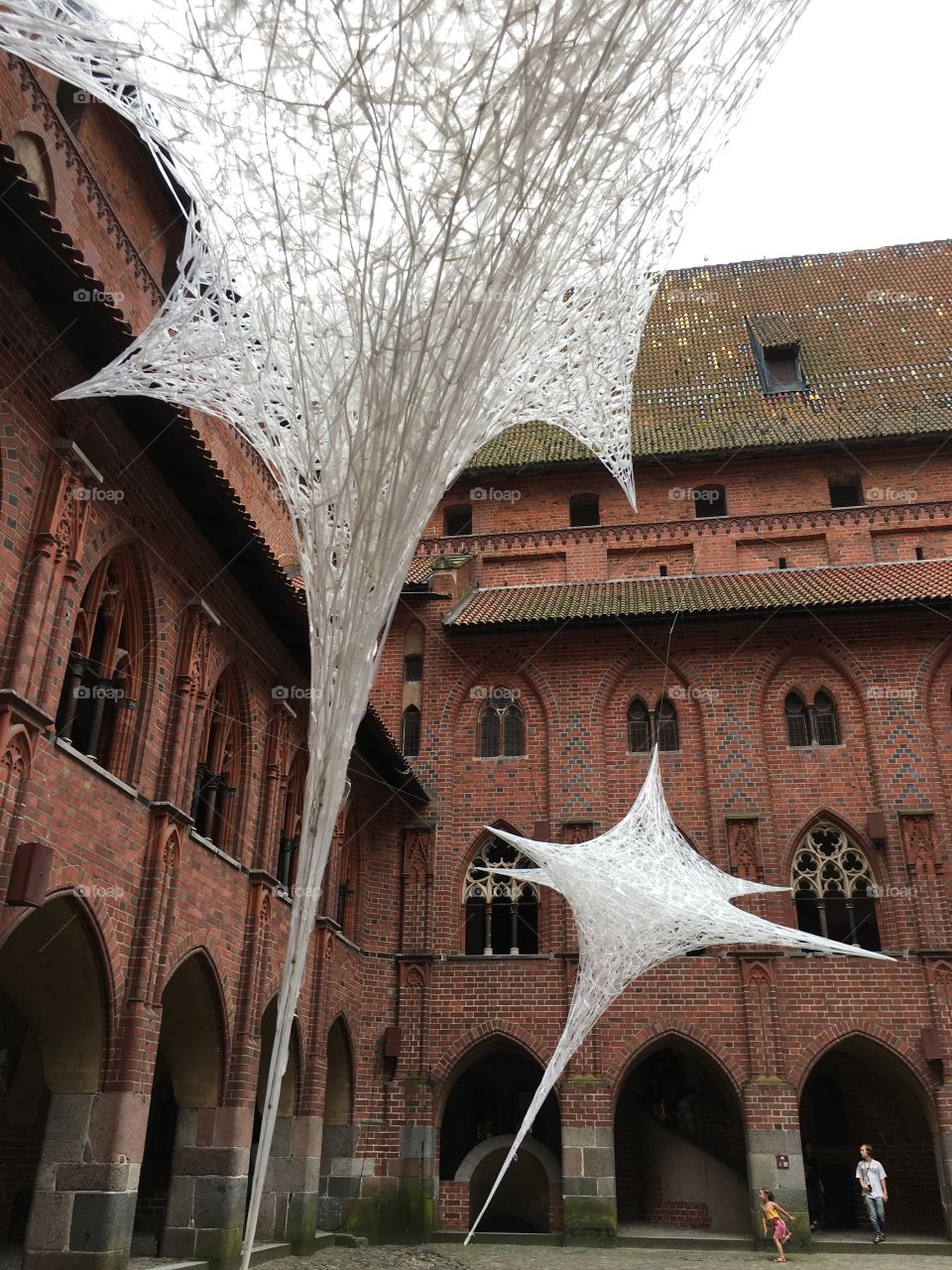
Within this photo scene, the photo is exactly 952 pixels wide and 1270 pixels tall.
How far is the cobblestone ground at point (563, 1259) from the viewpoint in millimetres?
13883

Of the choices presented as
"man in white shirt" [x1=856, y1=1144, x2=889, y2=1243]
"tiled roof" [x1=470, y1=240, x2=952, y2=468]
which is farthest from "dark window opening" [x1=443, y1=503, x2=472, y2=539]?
"man in white shirt" [x1=856, y1=1144, x2=889, y2=1243]

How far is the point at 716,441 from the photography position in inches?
947

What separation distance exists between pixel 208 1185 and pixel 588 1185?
6744mm

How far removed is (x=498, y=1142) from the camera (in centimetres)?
1778

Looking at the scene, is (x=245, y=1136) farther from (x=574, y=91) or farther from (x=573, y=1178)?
(x=574, y=91)

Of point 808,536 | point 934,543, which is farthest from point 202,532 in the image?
point 934,543

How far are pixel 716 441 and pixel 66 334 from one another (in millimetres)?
17177

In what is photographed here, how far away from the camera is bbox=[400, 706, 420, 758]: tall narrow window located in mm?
20391

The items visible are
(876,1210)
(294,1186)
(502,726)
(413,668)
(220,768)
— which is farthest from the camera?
(413,668)

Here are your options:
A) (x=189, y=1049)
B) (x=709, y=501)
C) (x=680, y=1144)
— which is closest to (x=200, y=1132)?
(x=189, y=1049)

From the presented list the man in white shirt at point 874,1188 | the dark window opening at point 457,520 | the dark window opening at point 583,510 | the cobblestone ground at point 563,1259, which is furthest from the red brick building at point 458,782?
the man in white shirt at point 874,1188

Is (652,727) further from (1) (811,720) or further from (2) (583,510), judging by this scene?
(2) (583,510)

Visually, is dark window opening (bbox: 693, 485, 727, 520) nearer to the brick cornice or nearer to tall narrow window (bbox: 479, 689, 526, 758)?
the brick cornice

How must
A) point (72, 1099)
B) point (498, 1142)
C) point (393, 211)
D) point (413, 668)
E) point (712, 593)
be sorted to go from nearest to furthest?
1. point (393, 211)
2. point (72, 1099)
3. point (498, 1142)
4. point (712, 593)
5. point (413, 668)
